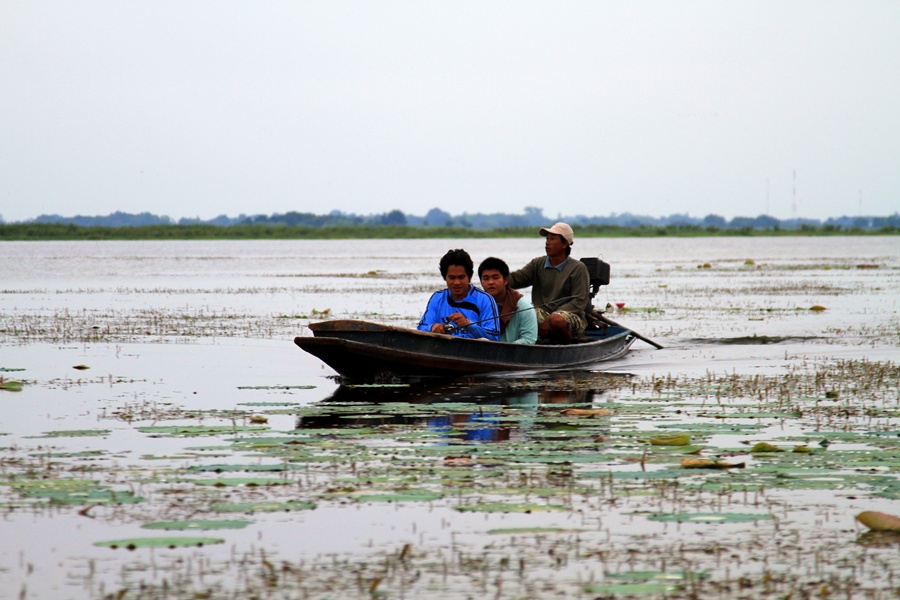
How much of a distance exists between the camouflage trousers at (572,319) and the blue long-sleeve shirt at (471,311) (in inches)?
51.3

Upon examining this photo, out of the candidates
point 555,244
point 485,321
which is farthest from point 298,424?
point 555,244

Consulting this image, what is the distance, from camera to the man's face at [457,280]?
1194 cm

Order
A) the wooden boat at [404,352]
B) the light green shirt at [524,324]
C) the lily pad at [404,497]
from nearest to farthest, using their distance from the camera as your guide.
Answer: the lily pad at [404,497] → the wooden boat at [404,352] → the light green shirt at [524,324]

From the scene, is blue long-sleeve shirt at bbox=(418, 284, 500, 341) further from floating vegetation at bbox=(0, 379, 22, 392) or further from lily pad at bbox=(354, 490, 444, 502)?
lily pad at bbox=(354, 490, 444, 502)

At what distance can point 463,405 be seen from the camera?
10.6 meters

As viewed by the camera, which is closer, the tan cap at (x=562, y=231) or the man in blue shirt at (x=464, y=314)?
the man in blue shirt at (x=464, y=314)

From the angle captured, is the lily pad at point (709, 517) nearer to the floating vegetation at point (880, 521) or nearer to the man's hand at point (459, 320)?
the floating vegetation at point (880, 521)

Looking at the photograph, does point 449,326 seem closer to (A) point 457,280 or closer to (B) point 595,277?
(A) point 457,280

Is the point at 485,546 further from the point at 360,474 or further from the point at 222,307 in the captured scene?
the point at 222,307

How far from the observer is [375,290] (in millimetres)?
31094

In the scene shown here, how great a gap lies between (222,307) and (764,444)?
17.9 metres

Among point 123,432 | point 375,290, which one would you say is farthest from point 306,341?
point 375,290

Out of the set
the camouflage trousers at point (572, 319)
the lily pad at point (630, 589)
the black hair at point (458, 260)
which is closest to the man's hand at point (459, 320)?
the black hair at point (458, 260)

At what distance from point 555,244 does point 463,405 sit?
3.85 metres
